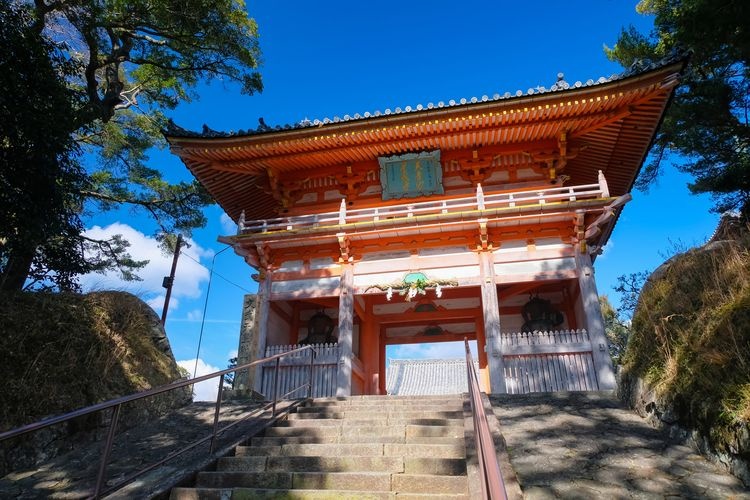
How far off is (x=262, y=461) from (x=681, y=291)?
20.3 ft

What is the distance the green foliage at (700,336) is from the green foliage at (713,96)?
4.63m

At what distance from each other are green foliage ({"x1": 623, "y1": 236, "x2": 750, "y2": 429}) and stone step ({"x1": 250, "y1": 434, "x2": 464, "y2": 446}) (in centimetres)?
261

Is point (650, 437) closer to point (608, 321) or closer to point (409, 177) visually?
point (409, 177)

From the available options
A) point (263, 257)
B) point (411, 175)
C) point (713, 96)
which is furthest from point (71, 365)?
point (713, 96)

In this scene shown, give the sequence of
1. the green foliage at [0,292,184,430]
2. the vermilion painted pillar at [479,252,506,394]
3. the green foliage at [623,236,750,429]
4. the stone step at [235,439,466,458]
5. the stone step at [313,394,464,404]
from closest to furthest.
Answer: the green foliage at [623,236,750,429], the stone step at [235,439,466,458], the green foliage at [0,292,184,430], the stone step at [313,394,464,404], the vermilion painted pillar at [479,252,506,394]

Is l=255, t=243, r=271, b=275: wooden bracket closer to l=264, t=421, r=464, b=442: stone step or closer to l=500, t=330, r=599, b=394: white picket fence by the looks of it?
l=264, t=421, r=464, b=442: stone step

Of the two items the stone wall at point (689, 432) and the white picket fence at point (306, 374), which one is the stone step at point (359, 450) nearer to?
the stone wall at point (689, 432)

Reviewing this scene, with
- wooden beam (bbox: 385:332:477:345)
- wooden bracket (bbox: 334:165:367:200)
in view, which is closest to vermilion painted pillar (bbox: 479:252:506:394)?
wooden beam (bbox: 385:332:477:345)

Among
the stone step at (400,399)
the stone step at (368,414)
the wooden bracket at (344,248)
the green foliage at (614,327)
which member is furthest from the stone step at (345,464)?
the green foliage at (614,327)

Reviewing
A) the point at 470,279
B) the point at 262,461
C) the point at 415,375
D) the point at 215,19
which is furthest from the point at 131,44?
the point at 415,375

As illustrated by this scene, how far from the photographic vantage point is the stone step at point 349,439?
5355mm

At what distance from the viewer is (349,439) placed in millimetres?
5660

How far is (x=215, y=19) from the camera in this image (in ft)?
42.6

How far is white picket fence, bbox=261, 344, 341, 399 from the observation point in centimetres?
993
